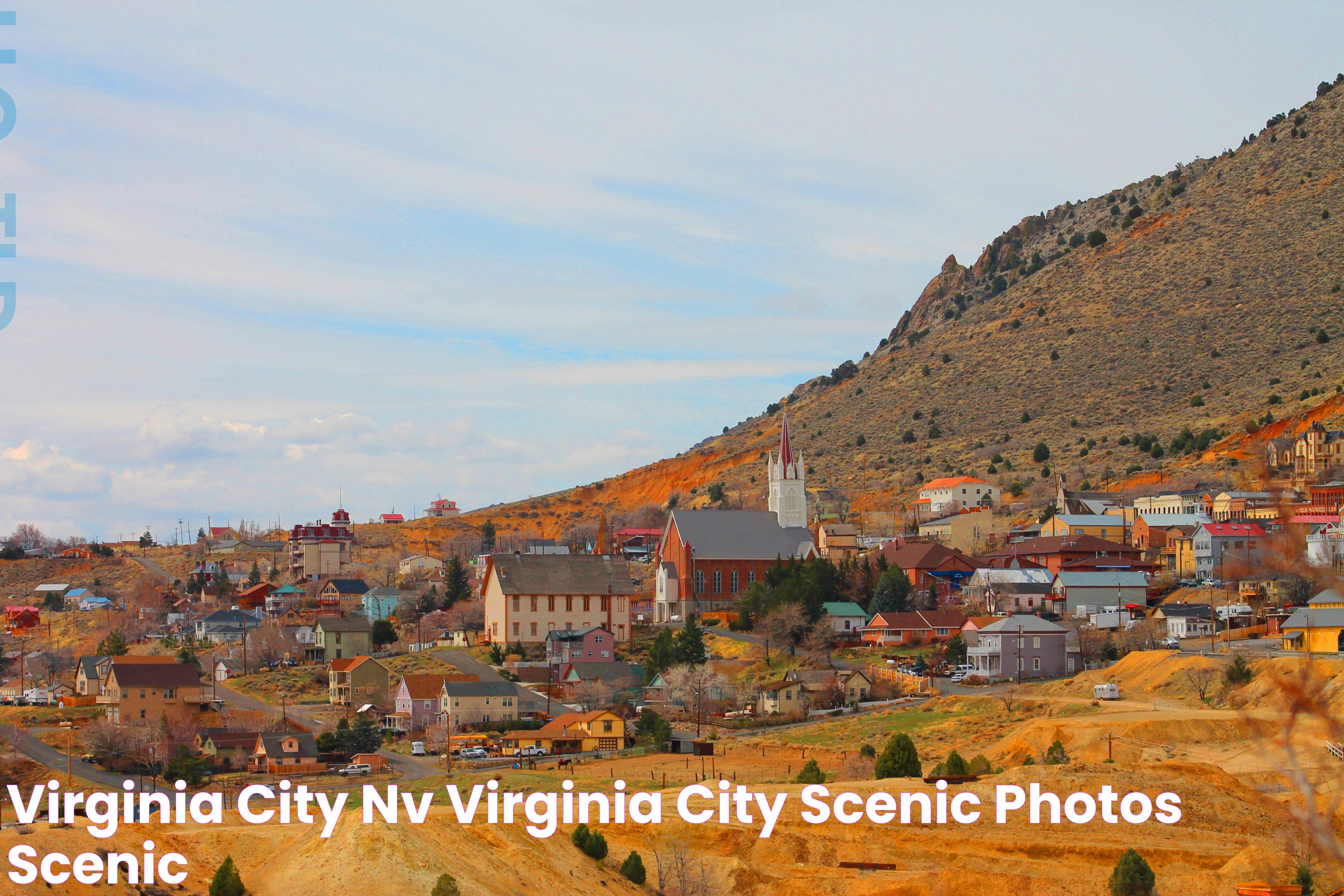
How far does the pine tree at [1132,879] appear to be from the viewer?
35.1m

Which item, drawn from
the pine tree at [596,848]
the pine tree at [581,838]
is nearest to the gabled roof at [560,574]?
the pine tree at [581,838]

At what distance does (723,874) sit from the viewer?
1470 inches

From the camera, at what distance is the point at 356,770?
57469mm

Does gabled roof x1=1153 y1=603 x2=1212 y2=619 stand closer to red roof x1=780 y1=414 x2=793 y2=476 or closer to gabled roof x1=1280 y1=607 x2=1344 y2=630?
gabled roof x1=1280 y1=607 x2=1344 y2=630

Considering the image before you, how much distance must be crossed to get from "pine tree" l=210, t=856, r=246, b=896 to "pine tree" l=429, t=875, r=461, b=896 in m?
4.39

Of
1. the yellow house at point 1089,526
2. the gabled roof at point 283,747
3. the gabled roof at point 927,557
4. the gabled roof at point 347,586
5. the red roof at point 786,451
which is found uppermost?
the red roof at point 786,451

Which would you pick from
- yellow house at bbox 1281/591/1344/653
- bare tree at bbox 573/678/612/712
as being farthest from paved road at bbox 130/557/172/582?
yellow house at bbox 1281/591/1344/653

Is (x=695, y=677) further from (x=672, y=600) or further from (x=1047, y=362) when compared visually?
(x=1047, y=362)

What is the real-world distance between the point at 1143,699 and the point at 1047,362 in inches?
3871

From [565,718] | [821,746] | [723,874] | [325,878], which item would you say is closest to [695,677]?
[565,718]

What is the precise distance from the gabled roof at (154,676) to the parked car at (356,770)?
16672 mm

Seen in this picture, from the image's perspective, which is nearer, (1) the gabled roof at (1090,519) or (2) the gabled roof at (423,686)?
(2) the gabled roof at (423,686)

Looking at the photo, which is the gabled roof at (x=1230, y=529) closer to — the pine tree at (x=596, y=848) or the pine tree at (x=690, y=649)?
the pine tree at (x=690, y=649)

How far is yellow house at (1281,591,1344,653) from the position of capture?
6781cm
